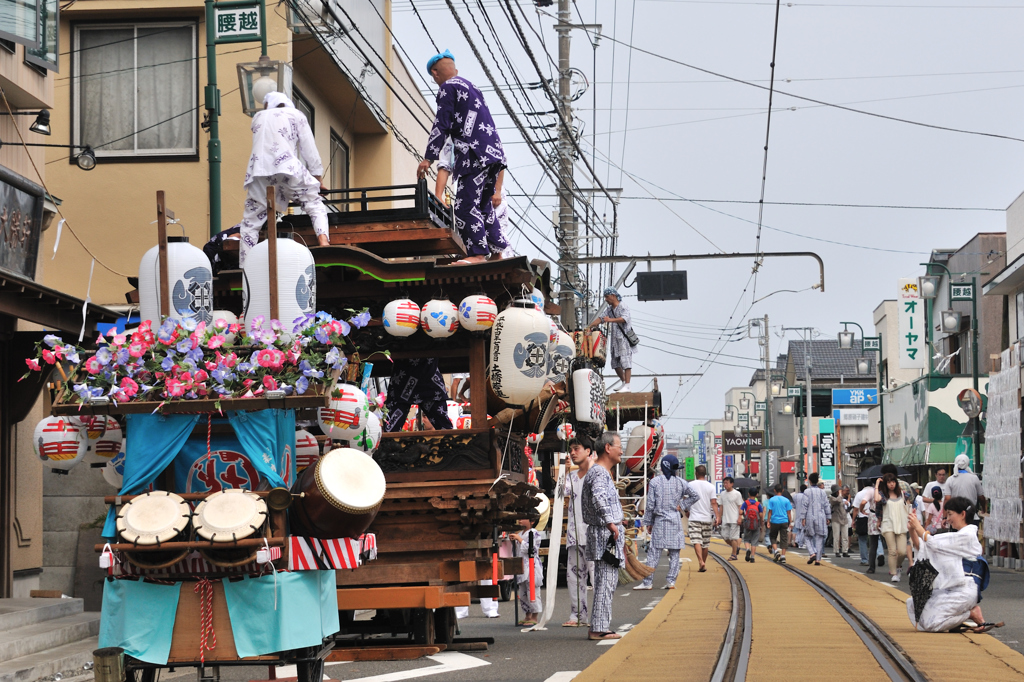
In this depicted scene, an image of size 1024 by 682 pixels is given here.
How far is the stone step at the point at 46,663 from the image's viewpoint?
9398mm

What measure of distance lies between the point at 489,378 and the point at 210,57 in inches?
226

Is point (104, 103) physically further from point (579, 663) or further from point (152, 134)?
point (579, 663)

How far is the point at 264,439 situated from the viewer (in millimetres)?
7625

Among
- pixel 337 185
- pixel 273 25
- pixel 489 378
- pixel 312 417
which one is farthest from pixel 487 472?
pixel 337 185

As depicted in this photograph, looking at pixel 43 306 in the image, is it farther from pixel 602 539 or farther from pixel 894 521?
pixel 894 521

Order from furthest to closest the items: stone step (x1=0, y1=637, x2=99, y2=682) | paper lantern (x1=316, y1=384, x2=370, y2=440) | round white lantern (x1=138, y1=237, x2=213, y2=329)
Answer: stone step (x1=0, y1=637, x2=99, y2=682)
round white lantern (x1=138, y1=237, x2=213, y2=329)
paper lantern (x1=316, y1=384, x2=370, y2=440)

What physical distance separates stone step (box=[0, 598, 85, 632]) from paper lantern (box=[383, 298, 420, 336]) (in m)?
4.49

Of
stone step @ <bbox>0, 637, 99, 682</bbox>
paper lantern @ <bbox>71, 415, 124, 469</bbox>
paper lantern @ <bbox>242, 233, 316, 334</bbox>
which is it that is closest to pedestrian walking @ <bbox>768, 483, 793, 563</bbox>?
stone step @ <bbox>0, 637, 99, 682</bbox>

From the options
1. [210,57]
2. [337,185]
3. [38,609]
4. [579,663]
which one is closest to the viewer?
[579,663]

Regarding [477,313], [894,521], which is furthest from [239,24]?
[894,521]

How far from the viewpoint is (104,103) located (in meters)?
18.7

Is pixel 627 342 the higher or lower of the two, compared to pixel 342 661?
higher

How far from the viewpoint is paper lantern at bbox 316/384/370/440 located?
8.05m

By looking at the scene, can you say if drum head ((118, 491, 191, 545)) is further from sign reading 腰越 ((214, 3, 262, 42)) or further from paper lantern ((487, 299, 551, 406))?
sign reading 腰越 ((214, 3, 262, 42))
